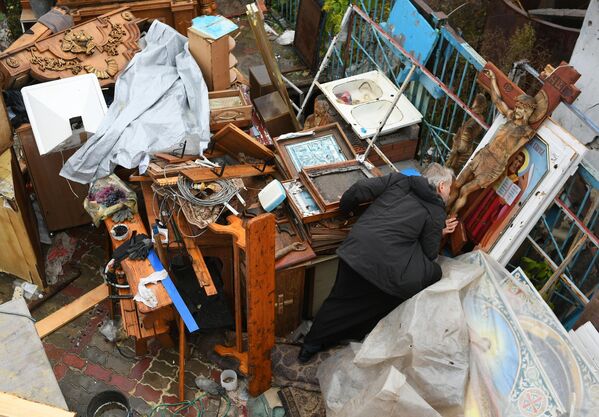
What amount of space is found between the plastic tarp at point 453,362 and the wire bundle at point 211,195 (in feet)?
5.43

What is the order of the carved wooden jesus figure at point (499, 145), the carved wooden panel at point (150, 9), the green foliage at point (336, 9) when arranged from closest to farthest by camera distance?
the carved wooden jesus figure at point (499, 145) < the green foliage at point (336, 9) < the carved wooden panel at point (150, 9)

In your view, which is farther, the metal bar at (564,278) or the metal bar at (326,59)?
the metal bar at (326,59)

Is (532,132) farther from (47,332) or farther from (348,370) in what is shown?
(47,332)

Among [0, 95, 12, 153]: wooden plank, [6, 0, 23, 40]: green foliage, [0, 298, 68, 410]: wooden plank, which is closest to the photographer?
[0, 298, 68, 410]: wooden plank

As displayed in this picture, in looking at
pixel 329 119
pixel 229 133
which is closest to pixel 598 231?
pixel 329 119

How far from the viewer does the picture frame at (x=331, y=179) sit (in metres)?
4.89

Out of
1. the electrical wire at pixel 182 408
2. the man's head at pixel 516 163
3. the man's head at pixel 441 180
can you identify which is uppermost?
the man's head at pixel 516 163

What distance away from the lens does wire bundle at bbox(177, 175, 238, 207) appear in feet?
16.1

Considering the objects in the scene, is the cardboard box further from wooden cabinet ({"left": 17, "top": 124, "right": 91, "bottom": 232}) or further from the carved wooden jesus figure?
the carved wooden jesus figure

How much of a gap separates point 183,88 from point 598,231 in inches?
158

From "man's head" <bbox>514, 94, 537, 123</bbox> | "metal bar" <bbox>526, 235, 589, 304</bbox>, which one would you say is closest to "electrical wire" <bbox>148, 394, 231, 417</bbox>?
"metal bar" <bbox>526, 235, 589, 304</bbox>

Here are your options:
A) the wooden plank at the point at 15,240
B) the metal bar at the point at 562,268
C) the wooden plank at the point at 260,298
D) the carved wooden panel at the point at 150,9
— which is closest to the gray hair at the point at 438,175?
the metal bar at the point at 562,268

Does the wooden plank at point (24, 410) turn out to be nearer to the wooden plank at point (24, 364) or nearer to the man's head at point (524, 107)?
the wooden plank at point (24, 364)

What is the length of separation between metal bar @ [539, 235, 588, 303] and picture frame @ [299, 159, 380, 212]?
164 centimetres
